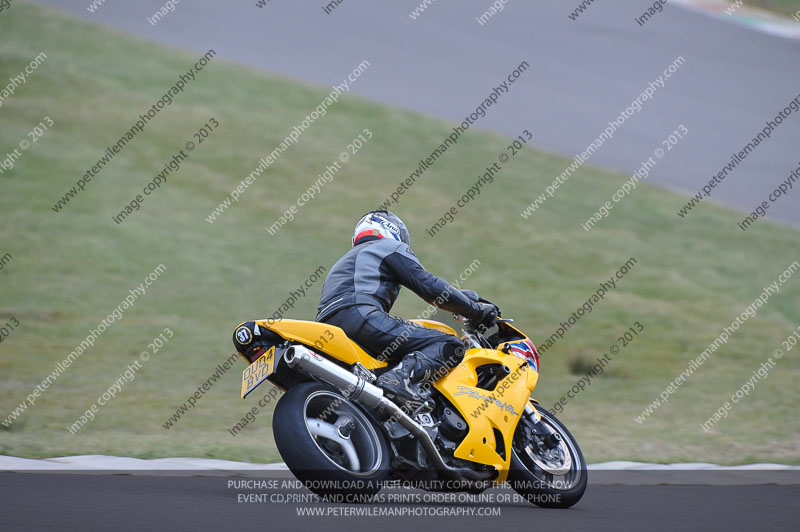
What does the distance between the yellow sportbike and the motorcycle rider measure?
0.32 feet

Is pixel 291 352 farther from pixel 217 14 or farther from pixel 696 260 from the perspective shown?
pixel 217 14

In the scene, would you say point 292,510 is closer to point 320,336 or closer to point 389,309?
point 320,336

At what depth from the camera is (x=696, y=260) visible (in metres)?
15.7

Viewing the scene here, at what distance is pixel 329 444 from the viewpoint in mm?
5438

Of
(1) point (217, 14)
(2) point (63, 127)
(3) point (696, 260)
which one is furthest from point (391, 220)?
(1) point (217, 14)

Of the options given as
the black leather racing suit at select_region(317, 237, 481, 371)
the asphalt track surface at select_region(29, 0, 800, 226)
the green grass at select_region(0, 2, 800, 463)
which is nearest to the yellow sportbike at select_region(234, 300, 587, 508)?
the black leather racing suit at select_region(317, 237, 481, 371)

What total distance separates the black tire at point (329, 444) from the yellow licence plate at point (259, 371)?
0.17 metres

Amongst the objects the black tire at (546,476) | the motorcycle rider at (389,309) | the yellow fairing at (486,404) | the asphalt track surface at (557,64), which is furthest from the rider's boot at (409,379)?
the asphalt track surface at (557,64)

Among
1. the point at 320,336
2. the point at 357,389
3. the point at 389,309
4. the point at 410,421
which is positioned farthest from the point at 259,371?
the point at 389,309

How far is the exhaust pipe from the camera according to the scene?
5.34 meters

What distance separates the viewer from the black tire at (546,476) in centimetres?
609

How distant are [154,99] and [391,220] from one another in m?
13.1

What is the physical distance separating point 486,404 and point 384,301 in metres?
0.92

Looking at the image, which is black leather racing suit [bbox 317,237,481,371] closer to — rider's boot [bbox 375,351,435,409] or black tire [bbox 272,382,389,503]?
rider's boot [bbox 375,351,435,409]
